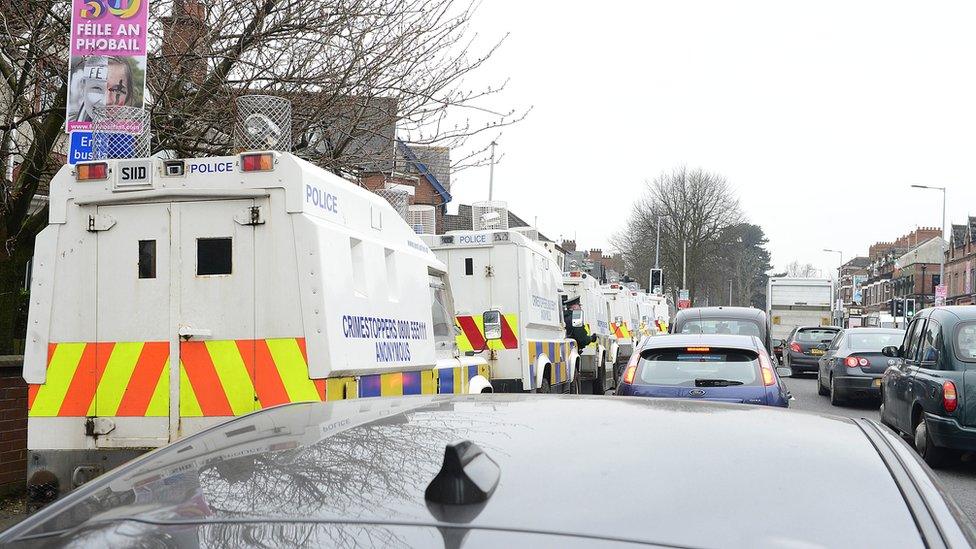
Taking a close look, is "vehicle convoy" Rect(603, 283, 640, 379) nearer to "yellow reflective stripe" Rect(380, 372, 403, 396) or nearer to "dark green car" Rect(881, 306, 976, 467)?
"dark green car" Rect(881, 306, 976, 467)

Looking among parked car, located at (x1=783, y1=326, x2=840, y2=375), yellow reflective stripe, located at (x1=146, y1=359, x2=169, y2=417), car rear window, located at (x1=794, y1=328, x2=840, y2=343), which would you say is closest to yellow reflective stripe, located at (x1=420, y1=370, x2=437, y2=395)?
yellow reflective stripe, located at (x1=146, y1=359, x2=169, y2=417)

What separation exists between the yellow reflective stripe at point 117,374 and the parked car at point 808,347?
22.0m

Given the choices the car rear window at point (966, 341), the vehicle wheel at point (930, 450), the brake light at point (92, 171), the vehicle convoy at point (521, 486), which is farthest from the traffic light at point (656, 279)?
the vehicle convoy at point (521, 486)

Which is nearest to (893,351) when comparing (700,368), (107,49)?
(700,368)

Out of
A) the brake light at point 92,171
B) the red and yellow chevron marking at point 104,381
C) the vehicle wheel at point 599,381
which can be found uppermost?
the brake light at point 92,171

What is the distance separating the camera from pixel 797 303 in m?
40.3

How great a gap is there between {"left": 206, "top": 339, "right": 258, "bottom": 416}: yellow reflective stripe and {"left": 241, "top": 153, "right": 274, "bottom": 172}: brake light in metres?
Result: 1.06

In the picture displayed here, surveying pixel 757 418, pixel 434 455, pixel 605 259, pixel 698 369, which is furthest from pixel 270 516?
pixel 605 259

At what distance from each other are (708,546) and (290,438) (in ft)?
4.02

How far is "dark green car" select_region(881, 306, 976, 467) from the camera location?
9.18 meters

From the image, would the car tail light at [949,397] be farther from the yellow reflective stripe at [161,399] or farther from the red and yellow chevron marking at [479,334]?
the yellow reflective stripe at [161,399]

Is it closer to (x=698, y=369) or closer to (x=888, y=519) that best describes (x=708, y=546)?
(x=888, y=519)

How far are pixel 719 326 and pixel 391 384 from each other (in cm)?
1282

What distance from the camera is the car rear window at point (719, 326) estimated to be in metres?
18.7
